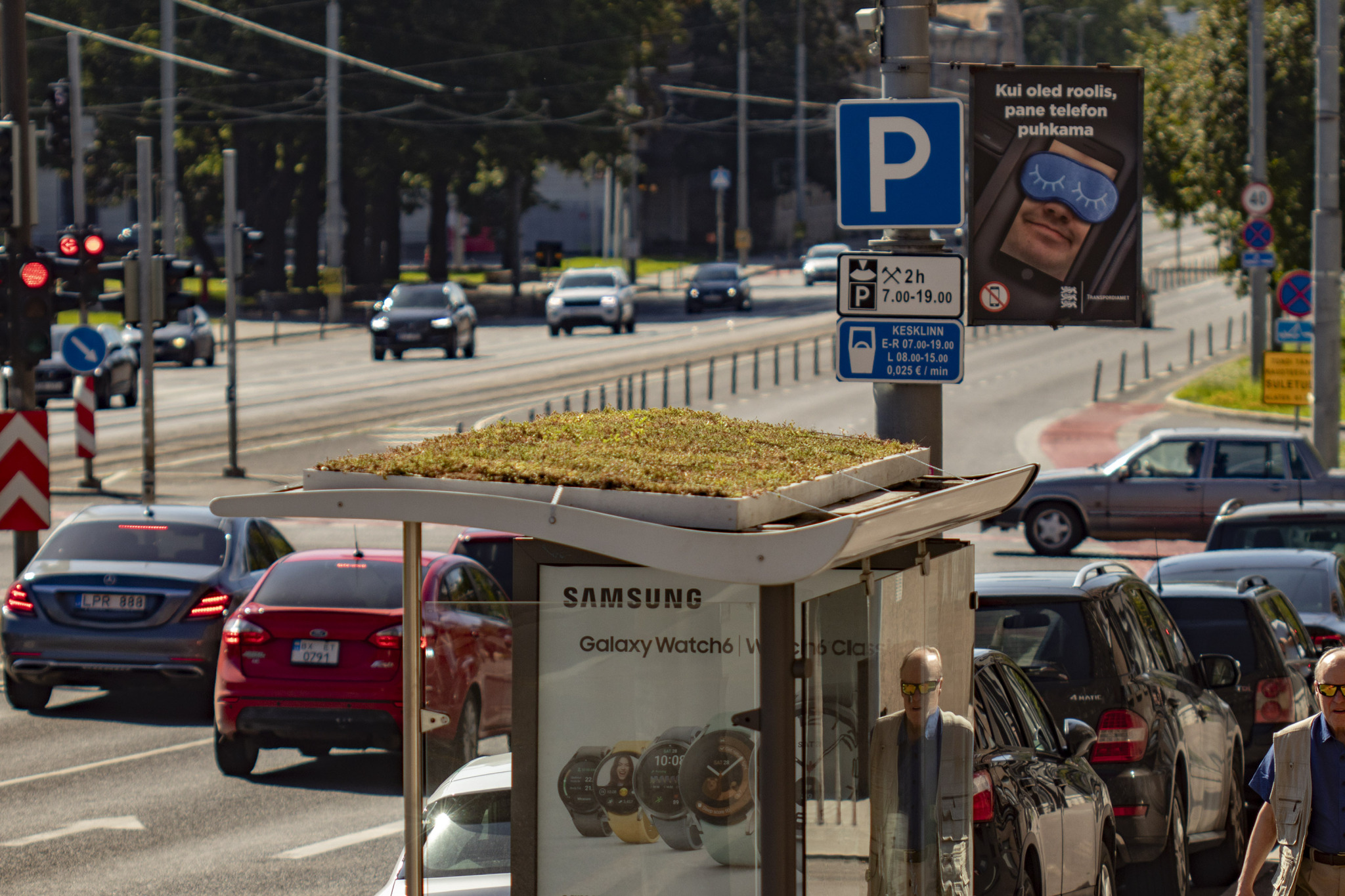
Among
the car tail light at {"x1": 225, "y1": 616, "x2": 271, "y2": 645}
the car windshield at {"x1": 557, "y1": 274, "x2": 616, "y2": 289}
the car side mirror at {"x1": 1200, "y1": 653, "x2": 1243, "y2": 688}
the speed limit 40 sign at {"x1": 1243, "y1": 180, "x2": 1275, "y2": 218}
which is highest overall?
the speed limit 40 sign at {"x1": 1243, "y1": 180, "x2": 1275, "y2": 218}

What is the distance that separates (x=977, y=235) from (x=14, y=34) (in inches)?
405

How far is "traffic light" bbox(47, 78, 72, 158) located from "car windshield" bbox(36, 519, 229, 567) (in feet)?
77.6

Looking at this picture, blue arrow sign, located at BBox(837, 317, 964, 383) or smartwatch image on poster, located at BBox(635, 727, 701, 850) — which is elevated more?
blue arrow sign, located at BBox(837, 317, 964, 383)

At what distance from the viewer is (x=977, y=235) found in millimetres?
10133

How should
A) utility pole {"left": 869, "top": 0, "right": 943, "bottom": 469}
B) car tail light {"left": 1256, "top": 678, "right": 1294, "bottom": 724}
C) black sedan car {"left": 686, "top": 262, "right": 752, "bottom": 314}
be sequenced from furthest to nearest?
black sedan car {"left": 686, "top": 262, "right": 752, "bottom": 314} → car tail light {"left": 1256, "top": 678, "right": 1294, "bottom": 724} → utility pole {"left": 869, "top": 0, "right": 943, "bottom": 469}

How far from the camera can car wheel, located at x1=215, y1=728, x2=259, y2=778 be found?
39.8 ft

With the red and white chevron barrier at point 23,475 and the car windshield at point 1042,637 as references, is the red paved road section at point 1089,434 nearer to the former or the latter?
the red and white chevron barrier at point 23,475

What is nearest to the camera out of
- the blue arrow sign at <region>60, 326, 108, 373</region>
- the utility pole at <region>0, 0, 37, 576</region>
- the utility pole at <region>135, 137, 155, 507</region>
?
the utility pole at <region>0, 0, 37, 576</region>

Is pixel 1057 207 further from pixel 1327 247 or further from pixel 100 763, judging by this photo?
pixel 1327 247

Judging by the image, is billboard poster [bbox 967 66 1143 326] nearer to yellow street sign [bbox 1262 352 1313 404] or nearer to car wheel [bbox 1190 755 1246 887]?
car wheel [bbox 1190 755 1246 887]

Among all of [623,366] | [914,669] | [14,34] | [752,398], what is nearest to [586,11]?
[623,366]

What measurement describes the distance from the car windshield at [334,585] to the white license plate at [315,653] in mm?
249

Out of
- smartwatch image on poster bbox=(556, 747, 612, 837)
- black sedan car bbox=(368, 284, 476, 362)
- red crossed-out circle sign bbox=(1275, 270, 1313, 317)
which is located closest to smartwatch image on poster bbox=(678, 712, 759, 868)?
smartwatch image on poster bbox=(556, 747, 612, 837)

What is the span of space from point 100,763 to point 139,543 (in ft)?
7.78
